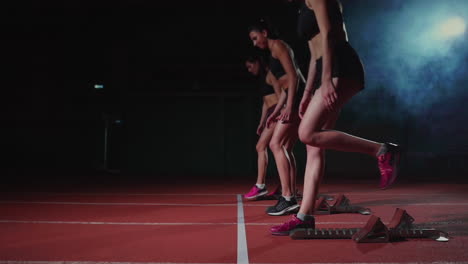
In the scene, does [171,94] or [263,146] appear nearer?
[263,146]

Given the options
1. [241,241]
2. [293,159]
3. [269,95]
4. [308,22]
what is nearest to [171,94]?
[269,95]

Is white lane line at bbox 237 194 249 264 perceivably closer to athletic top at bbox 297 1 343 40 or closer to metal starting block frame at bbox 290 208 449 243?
metal starting block frame at bbox 290 208 449 243

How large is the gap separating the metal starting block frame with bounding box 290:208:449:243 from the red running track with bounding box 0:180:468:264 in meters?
0.06

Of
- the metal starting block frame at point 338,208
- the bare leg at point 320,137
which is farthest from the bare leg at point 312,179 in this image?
the metal starting block frame at point 338,208

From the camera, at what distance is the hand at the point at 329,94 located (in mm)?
3068

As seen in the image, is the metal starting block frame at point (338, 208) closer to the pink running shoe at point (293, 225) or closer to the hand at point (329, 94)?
the pink running shoe at point (293, 225)

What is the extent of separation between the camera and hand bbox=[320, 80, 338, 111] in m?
3.07

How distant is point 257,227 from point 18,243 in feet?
6.01

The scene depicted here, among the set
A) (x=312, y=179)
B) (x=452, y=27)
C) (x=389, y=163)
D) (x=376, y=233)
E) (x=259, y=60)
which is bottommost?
(x=376, y=233)

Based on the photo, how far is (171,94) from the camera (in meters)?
13.5

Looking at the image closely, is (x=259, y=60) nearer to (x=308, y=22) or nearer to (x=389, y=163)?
(x=308, y=22)

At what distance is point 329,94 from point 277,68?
2.22m

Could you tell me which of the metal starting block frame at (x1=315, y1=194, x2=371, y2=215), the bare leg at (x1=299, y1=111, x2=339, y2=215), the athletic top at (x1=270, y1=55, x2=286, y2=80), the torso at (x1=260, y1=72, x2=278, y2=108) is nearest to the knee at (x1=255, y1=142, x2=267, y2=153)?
the torso at (x1=260, y1=72, x2=278, y2=108)

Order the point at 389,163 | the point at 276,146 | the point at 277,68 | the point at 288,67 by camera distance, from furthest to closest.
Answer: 1. the point at 277,68
2. the point at 276,146
3. the point at 288,67
4. the point at 389,163
